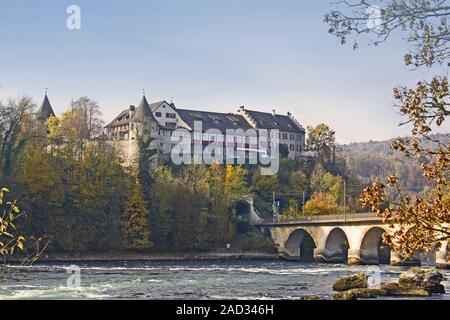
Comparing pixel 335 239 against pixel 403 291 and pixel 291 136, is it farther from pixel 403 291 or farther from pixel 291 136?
pixel 291 136

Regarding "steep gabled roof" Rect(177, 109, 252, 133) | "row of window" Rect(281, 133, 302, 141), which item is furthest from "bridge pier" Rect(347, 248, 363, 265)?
"row of window" Rect(281, 133, 302, 141)

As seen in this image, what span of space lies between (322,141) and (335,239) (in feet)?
118

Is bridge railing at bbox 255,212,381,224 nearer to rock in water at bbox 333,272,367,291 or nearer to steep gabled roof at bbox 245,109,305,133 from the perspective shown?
rock in water at bbox 333,272,367,291

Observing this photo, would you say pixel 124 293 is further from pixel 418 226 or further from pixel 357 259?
pixel 357 259

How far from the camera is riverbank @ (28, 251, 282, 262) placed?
6312cm

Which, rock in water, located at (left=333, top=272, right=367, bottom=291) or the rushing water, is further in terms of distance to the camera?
A: rock in water, located at (left=333, top=272, right=367, bottom=291)

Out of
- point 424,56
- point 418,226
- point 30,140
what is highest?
point 30,140

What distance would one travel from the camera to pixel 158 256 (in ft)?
230

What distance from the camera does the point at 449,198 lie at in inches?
235

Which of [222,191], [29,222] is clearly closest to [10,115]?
[29,222]

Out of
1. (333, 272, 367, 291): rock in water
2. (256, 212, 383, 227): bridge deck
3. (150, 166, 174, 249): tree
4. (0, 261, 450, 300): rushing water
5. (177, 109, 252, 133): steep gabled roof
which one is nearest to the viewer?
(0, 261, 450, 300): rushing water

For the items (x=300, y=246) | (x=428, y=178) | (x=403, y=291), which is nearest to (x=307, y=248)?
(x=300, y=246)
